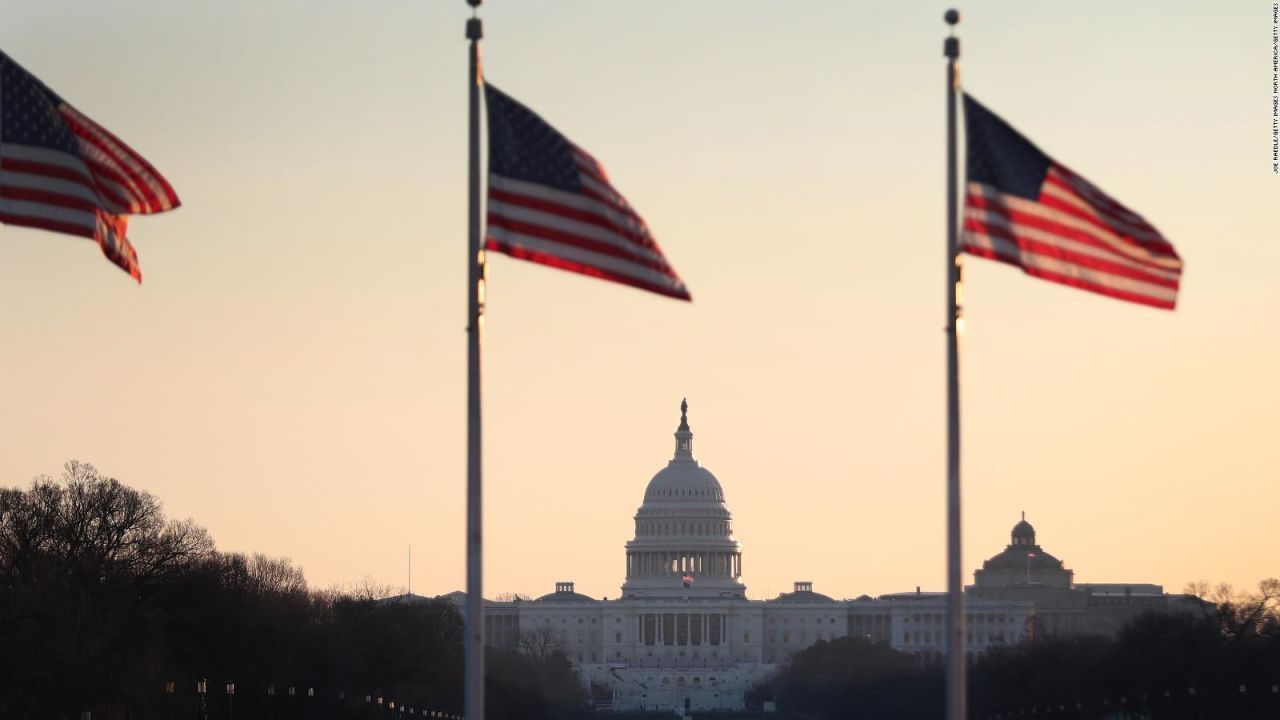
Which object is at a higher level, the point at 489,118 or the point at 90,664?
the point at 489,118

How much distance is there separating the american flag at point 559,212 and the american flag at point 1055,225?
13.8ft

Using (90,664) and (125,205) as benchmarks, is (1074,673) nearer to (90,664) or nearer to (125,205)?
(90,664)

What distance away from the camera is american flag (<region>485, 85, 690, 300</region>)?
4175cm

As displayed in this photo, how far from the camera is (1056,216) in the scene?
4256 cm

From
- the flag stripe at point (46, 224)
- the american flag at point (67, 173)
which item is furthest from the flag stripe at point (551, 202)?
the flag stripe at point (46, 224)

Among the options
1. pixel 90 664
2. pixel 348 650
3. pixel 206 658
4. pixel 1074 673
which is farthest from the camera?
pixel 1074 673

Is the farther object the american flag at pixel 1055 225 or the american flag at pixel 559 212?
the american flag at pixel 1055 225

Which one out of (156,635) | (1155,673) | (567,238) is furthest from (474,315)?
(1155,673)

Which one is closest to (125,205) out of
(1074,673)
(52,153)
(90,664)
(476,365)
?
(52,153)

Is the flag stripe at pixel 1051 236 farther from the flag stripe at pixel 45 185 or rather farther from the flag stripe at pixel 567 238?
the flag stripe at pixel 45 185

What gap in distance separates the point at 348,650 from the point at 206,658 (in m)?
25.8

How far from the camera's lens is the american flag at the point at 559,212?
41.8 m

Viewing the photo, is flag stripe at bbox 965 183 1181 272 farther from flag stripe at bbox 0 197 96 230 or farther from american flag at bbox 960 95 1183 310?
flag stripe at bbox 0 197 96 230

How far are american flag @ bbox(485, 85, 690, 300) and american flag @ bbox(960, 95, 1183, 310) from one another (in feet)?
13.8
